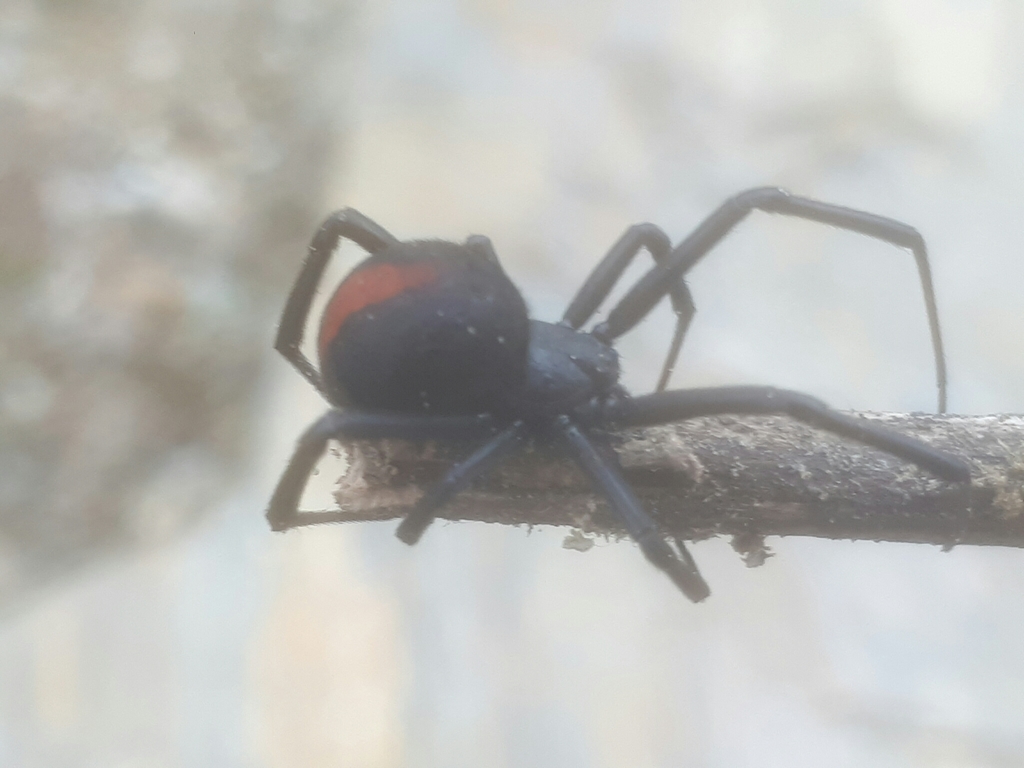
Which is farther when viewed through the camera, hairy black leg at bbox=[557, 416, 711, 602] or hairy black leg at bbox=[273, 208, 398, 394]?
hairy black leg at bbox=[273, 208, 398, 394]

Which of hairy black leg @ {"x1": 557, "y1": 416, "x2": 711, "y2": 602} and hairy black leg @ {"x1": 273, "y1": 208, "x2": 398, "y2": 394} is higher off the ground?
hairy black leg @ {"x1": 273, "y1": 208, "x2": 398, "y2": 394}

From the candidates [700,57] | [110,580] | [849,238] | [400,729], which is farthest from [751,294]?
[110,580]

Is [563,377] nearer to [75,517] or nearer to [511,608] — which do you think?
[511,608]

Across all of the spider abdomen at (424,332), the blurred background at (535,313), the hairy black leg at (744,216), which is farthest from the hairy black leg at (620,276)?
the blurred background at (535,313)

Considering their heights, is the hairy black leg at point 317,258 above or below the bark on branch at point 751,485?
above

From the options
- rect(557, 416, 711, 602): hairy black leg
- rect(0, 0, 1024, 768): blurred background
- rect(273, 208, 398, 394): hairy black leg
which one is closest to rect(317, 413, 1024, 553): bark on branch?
rect(557, 416, 711, 602): hairy black leg

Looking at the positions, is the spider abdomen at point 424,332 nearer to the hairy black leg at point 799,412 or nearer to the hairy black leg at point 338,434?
the hairy black leg at point 338,434

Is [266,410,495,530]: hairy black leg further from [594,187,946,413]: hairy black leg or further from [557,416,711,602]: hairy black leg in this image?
[594,187,946,413]: hairy black leg
